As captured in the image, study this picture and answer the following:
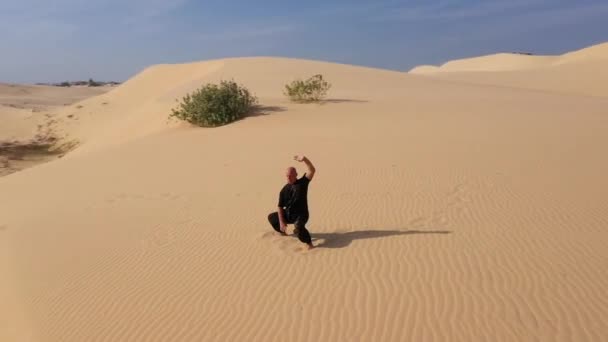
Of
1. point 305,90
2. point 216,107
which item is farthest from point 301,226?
point 305,90

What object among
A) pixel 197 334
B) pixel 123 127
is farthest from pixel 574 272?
pixel 123 127

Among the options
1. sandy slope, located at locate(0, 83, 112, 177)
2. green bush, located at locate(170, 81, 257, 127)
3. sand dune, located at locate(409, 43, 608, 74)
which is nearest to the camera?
green bush, located at locate(170, 81, 257, 127)

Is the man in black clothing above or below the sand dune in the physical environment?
below

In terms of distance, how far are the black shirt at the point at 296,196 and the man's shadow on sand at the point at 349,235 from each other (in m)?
0.58

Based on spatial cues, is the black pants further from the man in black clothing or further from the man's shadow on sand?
the man's shadow on sand

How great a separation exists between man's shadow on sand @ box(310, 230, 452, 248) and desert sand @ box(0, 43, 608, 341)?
0.13 feet

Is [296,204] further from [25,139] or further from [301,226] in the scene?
[25,139]

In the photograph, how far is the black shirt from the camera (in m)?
6.50

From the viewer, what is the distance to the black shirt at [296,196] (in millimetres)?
6504

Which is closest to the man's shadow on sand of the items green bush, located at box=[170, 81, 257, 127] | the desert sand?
the desert sand

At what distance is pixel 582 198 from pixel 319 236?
14.2 feet

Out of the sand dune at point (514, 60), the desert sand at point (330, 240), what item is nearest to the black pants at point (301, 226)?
the desert sand at point (330, 240)

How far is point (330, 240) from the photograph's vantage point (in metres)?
6.95

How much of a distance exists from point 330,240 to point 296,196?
89 cm
